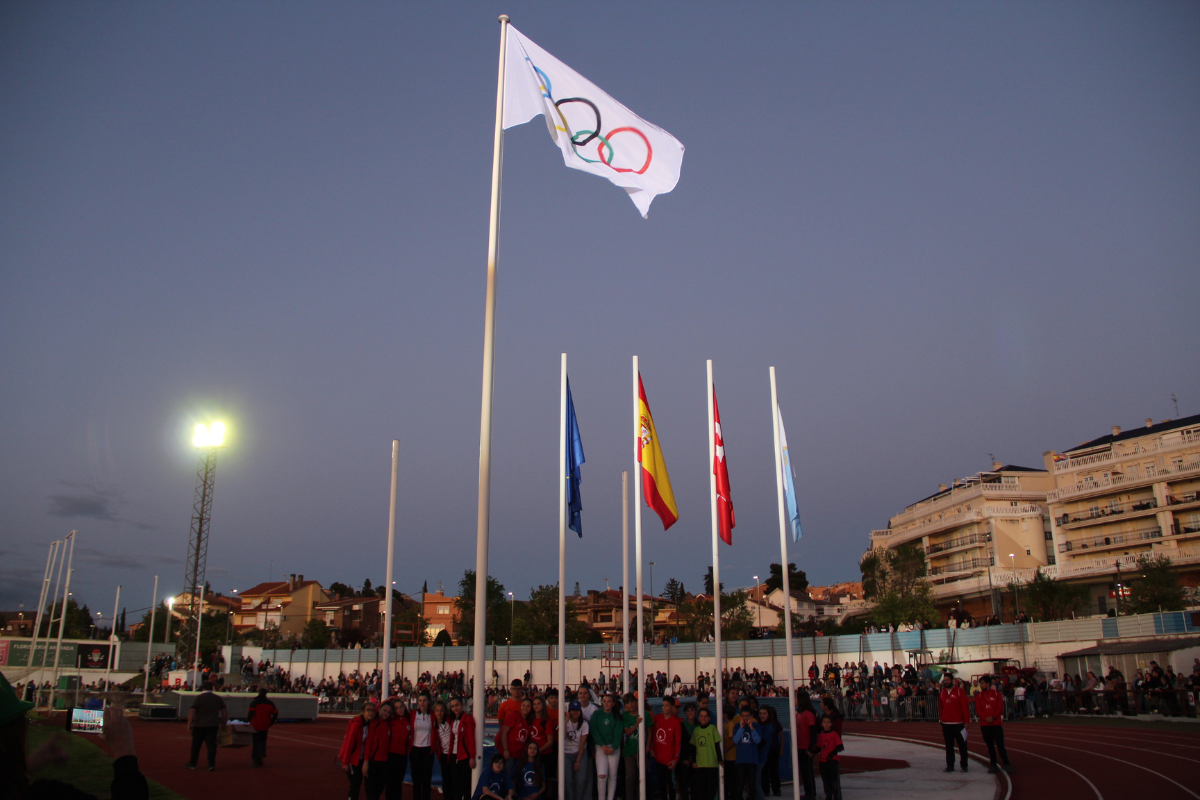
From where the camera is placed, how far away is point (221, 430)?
48.8m

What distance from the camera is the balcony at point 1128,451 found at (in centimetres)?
6512

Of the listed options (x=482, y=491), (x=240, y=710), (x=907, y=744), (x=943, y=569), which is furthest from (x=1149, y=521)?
(x=482, y=491)

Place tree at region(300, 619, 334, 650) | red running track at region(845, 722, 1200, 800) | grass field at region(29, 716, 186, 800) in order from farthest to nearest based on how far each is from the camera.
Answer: tree at region(300, 619, 334, 650), red running track at region(845, 722, 1200, 800), grass field at region(29, 716, 186, 800)

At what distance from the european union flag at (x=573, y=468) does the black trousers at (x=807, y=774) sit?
608 cm

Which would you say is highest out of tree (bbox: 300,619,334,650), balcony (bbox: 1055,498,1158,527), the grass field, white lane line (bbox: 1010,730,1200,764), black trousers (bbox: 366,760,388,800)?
balcony (bbox: 1055,498,1158,527)

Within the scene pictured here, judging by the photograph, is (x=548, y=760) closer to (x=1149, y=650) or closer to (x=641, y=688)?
(x=641, y=688)

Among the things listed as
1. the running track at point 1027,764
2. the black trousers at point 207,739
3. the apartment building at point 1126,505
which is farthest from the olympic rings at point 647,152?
the apartment building at point 1126,505

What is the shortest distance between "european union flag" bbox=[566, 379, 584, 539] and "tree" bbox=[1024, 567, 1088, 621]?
5776 cm

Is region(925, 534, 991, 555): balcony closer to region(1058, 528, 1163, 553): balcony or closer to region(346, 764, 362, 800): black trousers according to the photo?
region(1058, 528, 1163, 553): balcony

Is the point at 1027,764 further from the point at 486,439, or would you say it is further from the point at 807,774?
the point at 486,439

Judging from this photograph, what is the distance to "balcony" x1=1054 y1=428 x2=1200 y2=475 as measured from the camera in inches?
2564

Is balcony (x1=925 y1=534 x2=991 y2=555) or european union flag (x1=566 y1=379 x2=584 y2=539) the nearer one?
european union flag (x1=566 y1=379 x2=584 y2=539)

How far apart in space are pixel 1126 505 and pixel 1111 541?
3.12m

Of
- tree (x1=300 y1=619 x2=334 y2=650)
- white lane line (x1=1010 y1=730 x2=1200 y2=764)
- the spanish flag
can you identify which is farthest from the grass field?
tree (x1=300 y1=619 x2=334 y2=650)
